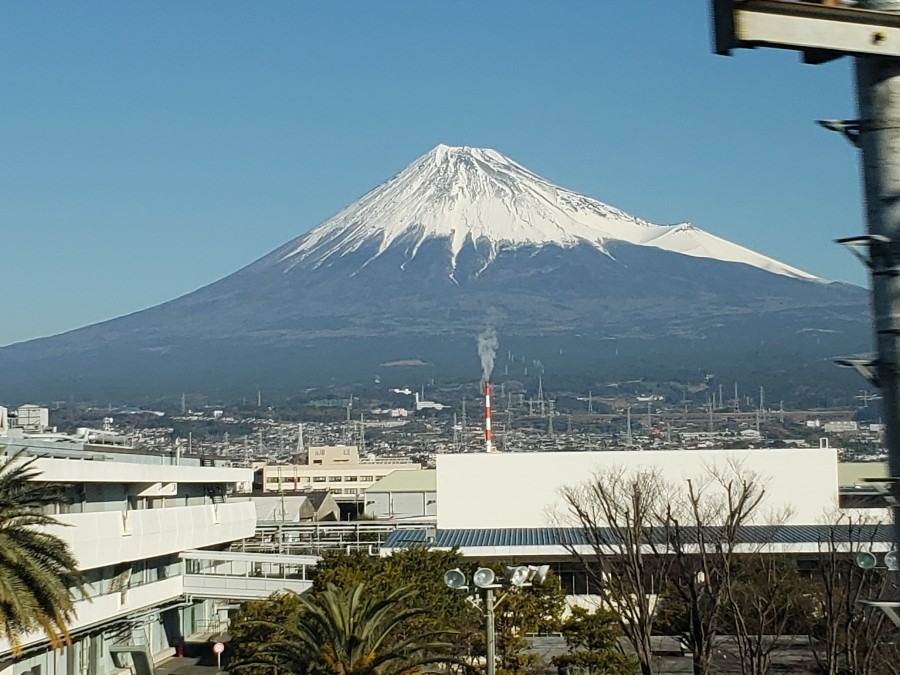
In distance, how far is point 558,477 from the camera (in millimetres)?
53344

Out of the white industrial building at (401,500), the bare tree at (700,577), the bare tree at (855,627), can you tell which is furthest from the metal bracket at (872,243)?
the white industrial building at (401,500)

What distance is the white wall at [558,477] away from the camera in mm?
52969

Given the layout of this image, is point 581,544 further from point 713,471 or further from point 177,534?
point 177,534

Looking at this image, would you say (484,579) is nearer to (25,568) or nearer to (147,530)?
(25,568)

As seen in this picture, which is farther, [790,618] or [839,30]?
[790,618]

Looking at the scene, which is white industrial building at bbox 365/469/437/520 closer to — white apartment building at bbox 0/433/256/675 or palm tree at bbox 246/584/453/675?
white apartment building at bbox 0/433/256/675

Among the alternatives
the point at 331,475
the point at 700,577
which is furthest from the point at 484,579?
the point at 331,475

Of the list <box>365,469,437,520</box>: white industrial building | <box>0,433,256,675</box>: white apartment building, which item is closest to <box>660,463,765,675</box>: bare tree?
<box>0,433,256,675</box>: white apartment building

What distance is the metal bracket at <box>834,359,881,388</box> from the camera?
5242 mm

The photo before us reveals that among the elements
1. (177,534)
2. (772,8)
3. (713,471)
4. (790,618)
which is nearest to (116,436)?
(177,534)

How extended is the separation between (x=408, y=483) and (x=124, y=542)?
51.1m

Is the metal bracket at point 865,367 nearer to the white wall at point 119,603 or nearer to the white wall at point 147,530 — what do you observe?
the white wall at point 147,530

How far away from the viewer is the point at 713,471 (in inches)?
2024

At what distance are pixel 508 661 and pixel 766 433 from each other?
15635cm
